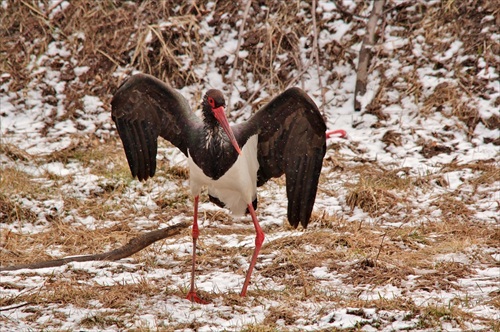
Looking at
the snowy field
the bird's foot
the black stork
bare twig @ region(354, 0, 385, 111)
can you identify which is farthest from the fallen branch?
bare twig @ region(354, 0, 385, 111)

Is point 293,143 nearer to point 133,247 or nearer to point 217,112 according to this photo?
point 217,112

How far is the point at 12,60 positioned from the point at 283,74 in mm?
3048

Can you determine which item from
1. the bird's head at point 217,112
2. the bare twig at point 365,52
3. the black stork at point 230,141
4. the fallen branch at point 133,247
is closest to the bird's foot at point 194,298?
the black stork at point 230,141

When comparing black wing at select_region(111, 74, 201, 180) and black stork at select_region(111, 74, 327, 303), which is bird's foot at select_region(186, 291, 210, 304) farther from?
black wing at select_region(111, 74, 201, 180)

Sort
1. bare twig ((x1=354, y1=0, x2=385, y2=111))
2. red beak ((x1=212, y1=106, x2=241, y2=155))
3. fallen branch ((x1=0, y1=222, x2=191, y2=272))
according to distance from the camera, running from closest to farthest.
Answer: red beak ((x1=212, y1=106, x2=241, y2=155)) → fallen branch ((x1=0, y1=222, x2=191, y2=272)) → bare twig ((x1=354, y1=0, x2=385, y2=111))

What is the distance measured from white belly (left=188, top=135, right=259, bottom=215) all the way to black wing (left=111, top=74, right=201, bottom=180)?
0.23 meters

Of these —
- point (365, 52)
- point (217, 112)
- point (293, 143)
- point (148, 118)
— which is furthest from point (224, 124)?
point (365, 52)

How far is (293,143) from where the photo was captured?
4297 millimetres

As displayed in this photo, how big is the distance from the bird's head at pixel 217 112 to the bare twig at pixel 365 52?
338 centimetres

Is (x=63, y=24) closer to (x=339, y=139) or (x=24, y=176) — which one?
(x=24, y=176)

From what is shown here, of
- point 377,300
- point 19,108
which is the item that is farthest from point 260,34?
point 377,300

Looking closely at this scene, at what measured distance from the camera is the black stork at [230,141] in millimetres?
4098

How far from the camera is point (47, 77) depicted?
7750mm

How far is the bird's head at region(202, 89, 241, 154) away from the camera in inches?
159
